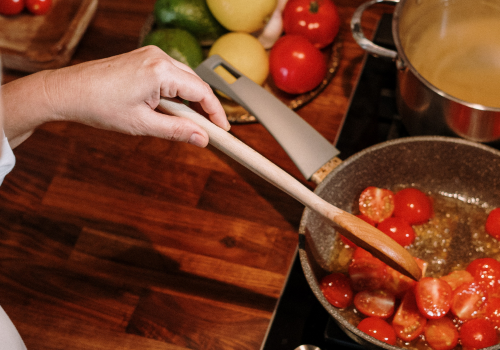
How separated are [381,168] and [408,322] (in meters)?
0.22

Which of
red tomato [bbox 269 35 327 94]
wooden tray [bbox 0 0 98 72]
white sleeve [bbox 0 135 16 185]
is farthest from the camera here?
wooden tray [bbox 0 0 98 72]

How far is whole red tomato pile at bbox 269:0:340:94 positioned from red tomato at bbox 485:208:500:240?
0.34 meters

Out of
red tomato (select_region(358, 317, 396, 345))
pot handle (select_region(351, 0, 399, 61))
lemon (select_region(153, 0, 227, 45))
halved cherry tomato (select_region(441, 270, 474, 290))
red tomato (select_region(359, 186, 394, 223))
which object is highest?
pot handle (select_region(351, 0, 399, 61))

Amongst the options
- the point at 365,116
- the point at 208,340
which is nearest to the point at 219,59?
the point at 365,116

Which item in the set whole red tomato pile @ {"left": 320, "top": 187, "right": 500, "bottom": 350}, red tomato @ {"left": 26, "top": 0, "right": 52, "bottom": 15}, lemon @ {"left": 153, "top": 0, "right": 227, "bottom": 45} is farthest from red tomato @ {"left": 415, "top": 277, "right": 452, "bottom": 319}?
red tomato @ {"left": 26, "top": 0, "right": 52, "bottom": 15}

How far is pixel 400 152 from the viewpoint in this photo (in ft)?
2.13

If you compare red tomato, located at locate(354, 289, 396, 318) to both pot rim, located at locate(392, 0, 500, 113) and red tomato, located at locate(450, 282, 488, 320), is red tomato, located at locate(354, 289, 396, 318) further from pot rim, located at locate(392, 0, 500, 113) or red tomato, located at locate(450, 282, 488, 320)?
pot rim, located at locate(392, 0, 500, 113)

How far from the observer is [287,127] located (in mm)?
661

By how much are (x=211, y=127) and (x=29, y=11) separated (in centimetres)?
64

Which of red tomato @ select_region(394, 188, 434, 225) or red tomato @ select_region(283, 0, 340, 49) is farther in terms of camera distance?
red tomato @ select_region(283, 0, 340, 49)

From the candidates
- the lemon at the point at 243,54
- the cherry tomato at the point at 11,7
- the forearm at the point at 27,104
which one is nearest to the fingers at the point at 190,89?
the forearm at the point at 27,104

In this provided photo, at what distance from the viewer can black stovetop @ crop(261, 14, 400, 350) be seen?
2.00 feet

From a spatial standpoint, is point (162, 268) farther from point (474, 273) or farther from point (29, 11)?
point (29, 11)

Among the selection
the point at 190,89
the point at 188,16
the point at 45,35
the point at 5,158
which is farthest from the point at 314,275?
the point at 45,35
